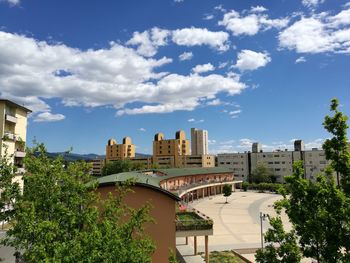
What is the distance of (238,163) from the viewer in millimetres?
113562

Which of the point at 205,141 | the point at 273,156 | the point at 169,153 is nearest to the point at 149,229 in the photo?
the point at 273,156

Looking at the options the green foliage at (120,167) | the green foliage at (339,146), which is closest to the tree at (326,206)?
the green foliage at (339,146)

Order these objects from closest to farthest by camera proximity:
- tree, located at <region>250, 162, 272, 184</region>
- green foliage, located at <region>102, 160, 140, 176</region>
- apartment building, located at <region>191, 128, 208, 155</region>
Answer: tree, located at <region>250, 162, 272, 184</region>
green foliage, located at <region>102, 160, 140, 176</region>
apartment building, located at <region>191, 128, 208, 155</region>

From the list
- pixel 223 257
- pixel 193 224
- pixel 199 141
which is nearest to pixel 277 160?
pixel 199 141

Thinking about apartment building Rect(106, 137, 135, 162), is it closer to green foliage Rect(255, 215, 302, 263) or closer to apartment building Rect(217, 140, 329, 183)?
apartment building Rect(217, 140, 329, 183)

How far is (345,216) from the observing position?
27.3ft

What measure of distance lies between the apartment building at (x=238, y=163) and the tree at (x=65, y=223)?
341 ft

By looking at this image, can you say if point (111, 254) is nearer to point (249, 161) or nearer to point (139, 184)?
point (139, 184)

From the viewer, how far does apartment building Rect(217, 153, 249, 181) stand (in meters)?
112

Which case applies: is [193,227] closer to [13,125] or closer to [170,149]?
[13,125]

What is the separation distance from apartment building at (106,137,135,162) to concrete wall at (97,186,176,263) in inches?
4985

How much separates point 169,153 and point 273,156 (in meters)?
44.8

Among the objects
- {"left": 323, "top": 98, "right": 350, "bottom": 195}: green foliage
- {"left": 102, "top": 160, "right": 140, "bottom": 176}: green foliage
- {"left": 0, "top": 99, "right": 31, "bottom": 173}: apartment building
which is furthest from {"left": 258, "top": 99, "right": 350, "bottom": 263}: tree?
{"left": 102, "top": 160, "right": 140, "bottom": 176}: green foliage

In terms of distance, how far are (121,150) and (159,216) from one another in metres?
129
